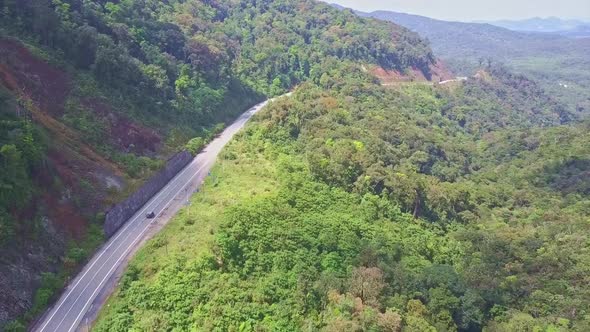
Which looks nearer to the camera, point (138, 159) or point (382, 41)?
point (138, 159)

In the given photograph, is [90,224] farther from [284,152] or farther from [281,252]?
[284,152]

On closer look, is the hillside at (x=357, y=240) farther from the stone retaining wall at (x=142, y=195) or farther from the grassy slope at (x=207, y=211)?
the stone retaining wall at (x=142, y=195)

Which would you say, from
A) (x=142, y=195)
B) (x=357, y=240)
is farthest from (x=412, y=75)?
(x=142, y=195)

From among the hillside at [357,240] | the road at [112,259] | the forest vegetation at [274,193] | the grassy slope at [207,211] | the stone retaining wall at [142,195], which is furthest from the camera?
the stone retaining wall at [142,195]

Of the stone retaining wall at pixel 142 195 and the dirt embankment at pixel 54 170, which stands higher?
the dirt embankment at pixel 54 170

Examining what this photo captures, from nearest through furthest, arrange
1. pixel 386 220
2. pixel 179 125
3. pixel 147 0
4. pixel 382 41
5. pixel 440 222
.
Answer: pixel 386 220 < pixel 440 222 < pixel 179 125 < pixel 147 0 < pixel 382 41

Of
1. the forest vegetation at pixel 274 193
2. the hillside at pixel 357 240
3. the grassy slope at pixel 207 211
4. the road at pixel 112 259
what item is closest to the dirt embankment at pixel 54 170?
the forest vegetation at pixel 274 193

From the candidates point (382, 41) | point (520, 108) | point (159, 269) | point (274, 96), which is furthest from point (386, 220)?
point (520, 108)
